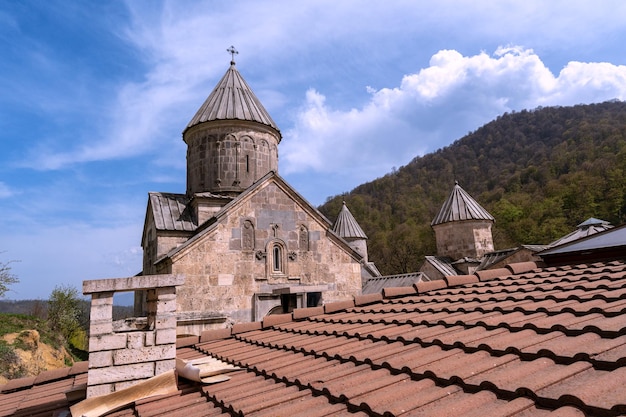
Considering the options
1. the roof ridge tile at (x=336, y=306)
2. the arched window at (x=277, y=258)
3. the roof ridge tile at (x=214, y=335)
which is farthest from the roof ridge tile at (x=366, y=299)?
the arched window at (x=277, y=258)

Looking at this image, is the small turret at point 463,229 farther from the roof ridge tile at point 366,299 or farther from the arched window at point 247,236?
the roof ridge tile at point 366,299

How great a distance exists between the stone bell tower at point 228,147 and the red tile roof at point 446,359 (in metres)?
8.81

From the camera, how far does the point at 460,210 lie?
20000 mm

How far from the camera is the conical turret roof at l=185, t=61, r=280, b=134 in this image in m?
13.0

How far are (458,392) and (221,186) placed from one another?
11.6 metres

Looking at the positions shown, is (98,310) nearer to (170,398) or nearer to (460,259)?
(170,398)

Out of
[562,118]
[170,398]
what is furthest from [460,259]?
[562,118]

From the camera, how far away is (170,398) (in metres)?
2.82

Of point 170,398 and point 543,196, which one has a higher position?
point 543,196

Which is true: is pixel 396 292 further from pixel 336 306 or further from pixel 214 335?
pixel 214 335

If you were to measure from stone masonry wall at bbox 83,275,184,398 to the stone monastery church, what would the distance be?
220 inches

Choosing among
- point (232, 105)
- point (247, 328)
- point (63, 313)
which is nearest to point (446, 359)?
point (247, 328)

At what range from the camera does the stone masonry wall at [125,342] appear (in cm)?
304

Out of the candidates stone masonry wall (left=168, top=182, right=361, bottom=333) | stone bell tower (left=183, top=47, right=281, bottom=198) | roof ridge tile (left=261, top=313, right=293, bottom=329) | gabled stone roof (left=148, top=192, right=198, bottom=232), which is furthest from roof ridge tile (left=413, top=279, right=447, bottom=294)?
stone bell tower (left=183, top=47, right=281, bottom=198)
